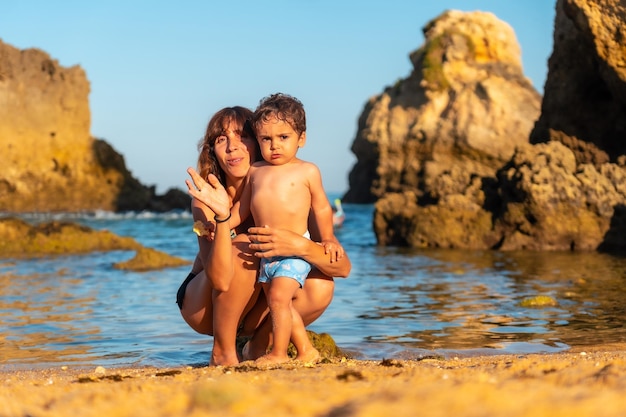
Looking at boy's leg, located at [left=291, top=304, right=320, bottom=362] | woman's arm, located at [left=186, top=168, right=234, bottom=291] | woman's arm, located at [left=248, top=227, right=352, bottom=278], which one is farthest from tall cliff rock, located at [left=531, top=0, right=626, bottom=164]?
woman's arm, located at [left=186, top=168, right=234, bottom=291]

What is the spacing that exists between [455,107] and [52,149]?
1939 centimetres

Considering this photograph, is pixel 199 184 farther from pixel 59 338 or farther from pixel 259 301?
pixel 59 338

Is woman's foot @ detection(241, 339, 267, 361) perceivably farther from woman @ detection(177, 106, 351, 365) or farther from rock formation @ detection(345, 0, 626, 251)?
rock formation @ detection(345, 0, 626, 251)

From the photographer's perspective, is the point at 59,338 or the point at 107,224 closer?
the point at 59,338

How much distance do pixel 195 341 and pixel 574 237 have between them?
1048cm

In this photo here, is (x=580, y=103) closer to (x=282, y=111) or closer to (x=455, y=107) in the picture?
(x=282, y=111)

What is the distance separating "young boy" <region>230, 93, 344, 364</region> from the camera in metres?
4.58

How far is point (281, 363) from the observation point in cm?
437

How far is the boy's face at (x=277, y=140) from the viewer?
184 inches

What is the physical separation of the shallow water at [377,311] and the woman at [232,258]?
0.76 metres

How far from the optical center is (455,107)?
38531 mm

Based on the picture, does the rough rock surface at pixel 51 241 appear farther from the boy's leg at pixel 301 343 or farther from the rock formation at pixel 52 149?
the rock formation at pixel 52 149

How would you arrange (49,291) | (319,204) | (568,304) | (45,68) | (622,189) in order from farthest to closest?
(45,68) < (622,189) < (49,291) < (568,304) < (319,204)

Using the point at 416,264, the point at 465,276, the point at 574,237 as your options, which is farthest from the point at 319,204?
the point at 574,237
